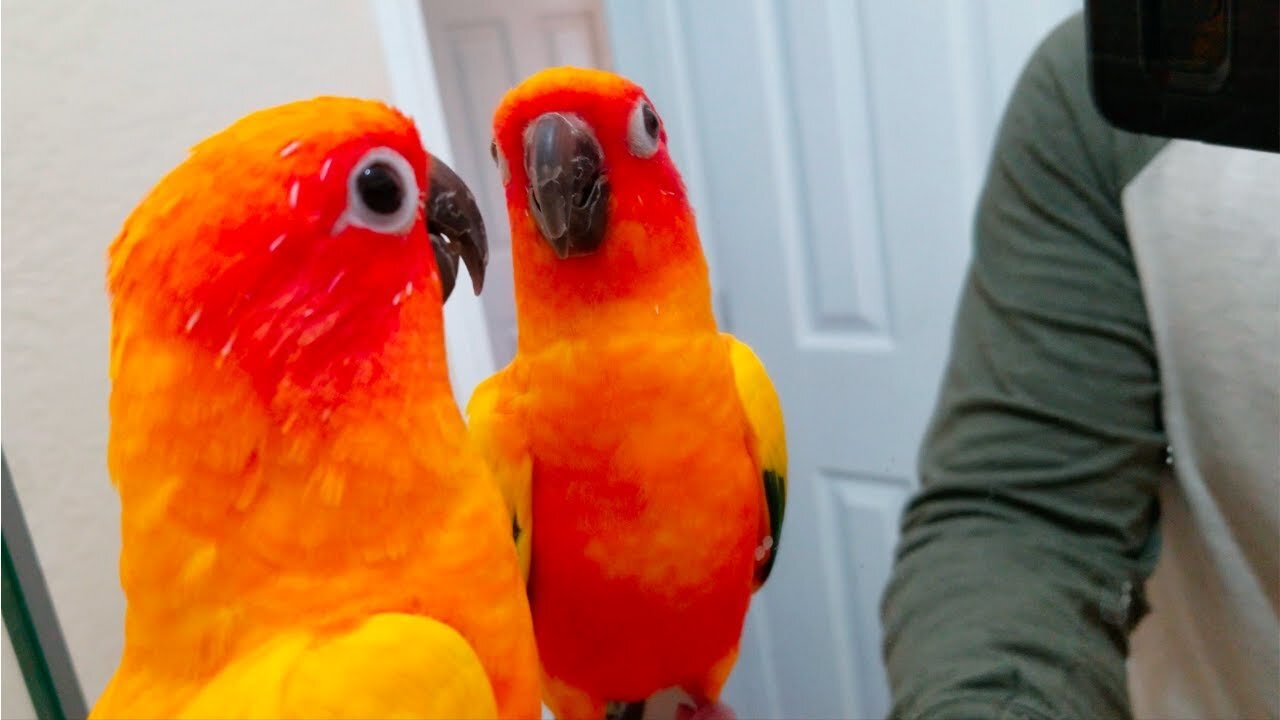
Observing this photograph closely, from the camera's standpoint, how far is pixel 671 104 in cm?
78

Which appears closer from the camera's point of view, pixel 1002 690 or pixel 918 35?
pixel 1002 690

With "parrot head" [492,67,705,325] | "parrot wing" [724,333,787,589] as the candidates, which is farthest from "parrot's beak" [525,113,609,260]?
"parrot wing" [724,333,787,589]

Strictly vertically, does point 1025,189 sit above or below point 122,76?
below

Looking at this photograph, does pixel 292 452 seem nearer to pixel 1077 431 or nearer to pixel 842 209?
pixel 1077 431

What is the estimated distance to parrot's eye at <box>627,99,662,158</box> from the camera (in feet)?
1.29

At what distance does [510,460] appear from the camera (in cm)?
42

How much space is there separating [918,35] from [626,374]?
0.57 meters

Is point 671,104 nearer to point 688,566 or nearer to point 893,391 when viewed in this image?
point 893,391

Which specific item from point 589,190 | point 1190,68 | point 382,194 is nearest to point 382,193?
point 382,194

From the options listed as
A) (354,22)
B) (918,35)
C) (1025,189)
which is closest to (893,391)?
(918,35)

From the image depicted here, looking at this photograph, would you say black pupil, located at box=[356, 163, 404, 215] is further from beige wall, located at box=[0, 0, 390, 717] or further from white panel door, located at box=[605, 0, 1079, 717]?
white panel door, located at box=[605, 0, 1079, 717]

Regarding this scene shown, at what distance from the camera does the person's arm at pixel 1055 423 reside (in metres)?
0.41

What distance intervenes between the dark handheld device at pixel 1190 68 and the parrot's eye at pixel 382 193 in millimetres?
216

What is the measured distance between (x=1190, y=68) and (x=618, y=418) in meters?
0.26
